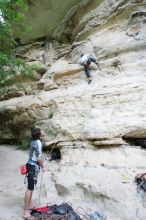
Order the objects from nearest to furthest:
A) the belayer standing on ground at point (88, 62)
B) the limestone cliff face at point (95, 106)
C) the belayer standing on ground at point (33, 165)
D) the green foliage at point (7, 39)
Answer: the belayer standing on ground at point (33, 165) → the limestone cliff face at point (95, 106) → the green foliage at point (7, 39) → the belayer standing on ground at point (88, 62)

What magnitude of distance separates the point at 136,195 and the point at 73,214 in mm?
1316

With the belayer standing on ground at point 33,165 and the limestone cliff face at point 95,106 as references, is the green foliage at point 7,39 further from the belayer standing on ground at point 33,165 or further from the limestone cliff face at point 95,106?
the belayer standing on ground at point 33,165

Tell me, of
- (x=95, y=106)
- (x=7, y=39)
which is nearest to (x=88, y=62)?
(x=95, y=106)

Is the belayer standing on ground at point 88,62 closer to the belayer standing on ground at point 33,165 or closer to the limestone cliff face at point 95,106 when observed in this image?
the limestone cliff face at point 95,106

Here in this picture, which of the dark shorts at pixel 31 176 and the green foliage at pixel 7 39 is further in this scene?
the green foliage at pixel 7 39

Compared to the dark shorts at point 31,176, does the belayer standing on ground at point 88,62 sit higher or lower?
higher

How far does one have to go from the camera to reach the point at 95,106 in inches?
357

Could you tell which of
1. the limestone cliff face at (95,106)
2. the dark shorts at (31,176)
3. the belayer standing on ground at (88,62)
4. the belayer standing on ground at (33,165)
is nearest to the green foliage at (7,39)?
the limestone cliff face at (95,106)

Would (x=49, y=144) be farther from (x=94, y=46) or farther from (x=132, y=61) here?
(x=94, y=46)

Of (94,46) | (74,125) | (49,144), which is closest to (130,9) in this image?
(94,46)

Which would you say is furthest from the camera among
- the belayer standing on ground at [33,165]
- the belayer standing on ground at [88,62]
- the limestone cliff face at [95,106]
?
the belayer standing on ground at [88,62]

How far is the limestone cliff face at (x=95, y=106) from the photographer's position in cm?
623

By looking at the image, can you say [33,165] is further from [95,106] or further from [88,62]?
[88,62]

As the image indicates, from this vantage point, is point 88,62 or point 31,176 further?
point 88,62
